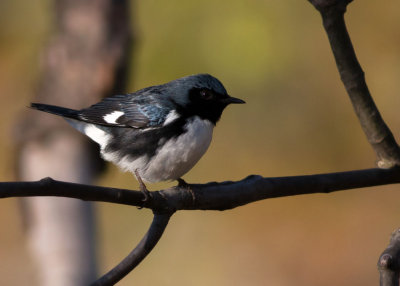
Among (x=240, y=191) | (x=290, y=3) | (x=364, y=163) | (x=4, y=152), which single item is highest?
(x=290, y=3)

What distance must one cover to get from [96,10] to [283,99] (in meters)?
2.50

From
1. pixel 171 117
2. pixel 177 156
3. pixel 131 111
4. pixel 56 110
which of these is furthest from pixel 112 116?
pixel 177 156

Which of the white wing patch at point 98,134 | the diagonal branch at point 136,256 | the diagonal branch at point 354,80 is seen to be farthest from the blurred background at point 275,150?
the diagonal branch at point 136,256

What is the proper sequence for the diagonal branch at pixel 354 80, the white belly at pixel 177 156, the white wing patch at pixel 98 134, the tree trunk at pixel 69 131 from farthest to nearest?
the tree trunk at pixel 69 131 < the white wing patch at pixel 98 134 < the white belly at pixel 177 156 < the diagonal branch at pixel 354 80

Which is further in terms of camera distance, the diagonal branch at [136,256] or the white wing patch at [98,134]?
the white wing patch at [98,134]

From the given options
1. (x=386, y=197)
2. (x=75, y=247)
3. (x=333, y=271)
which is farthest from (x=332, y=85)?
(x=75, y=247)

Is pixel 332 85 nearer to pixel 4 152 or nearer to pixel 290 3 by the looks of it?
pixel 290 3

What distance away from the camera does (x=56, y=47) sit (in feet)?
19.9

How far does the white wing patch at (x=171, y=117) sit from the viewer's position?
4033 millimetres

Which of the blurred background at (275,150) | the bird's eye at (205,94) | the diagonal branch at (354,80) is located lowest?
the blurred background at (275,150)

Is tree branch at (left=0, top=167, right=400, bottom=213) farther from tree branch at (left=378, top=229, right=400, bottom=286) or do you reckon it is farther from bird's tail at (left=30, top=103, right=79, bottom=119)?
bird's tail at (left=30, top=103, right=79, bottom=119)

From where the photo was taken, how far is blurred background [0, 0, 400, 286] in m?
7.13

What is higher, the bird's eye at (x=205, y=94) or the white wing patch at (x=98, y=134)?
the bird's eye at (x=205, y=94)

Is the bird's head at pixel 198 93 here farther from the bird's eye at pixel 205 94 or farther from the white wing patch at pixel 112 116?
the white wing patch at pixel 112 116
